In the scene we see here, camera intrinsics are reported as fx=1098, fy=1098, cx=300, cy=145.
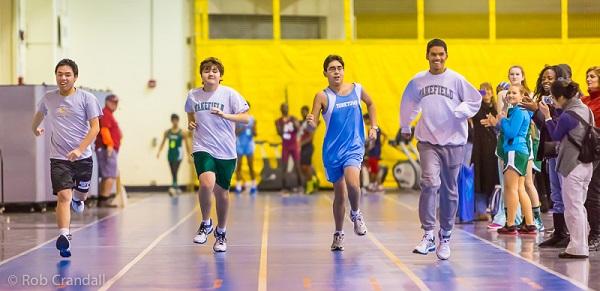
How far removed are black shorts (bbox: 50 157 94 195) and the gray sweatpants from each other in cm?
355

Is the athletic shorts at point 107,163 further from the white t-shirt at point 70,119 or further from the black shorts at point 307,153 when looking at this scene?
the white t-shirt at point 70,119

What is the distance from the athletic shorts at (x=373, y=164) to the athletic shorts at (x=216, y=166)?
14.5 meters

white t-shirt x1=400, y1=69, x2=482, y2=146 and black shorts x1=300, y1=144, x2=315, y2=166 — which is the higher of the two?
white t-shirt x1=400, y1=69, x2=482, y2=146

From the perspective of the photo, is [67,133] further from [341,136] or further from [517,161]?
[517,161]

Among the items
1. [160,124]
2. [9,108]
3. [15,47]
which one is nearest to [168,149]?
[160,124]

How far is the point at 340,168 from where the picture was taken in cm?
1183

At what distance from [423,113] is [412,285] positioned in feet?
7.72

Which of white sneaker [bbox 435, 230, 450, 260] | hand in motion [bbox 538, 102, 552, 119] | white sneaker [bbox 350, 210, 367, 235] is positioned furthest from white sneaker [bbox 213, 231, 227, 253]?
hand in motion [bbox 538, 102, 552, 119]

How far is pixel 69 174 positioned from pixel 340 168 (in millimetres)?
2867

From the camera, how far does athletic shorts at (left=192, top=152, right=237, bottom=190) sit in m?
11.9

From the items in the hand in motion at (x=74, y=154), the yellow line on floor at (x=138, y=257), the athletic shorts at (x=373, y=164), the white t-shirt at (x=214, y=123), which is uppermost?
the white t-shirt at (x=214, y=123)

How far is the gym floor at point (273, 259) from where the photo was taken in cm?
938

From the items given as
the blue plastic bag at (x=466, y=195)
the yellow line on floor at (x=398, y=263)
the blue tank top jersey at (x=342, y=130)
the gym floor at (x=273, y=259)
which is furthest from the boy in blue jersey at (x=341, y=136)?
the blue plastic bag at (x=466, y=195)

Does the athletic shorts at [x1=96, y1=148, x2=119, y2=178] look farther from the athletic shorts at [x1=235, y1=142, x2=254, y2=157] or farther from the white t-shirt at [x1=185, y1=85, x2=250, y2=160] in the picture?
the white t-shirt at [x1=185, y1=85, x2=250, y2=160]
